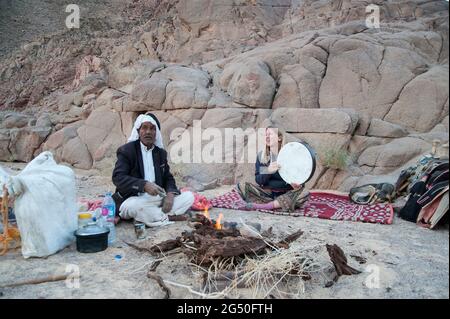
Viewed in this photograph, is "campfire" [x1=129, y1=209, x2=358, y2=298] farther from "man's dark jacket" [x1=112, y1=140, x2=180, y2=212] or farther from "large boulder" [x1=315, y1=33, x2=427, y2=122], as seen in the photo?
"large boulder" [x1=315, y1=33, x2=427, y2=122]

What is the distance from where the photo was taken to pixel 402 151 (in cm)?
825

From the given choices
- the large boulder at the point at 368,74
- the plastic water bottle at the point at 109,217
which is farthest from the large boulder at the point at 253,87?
the plastic water bottle at the point at 109,217

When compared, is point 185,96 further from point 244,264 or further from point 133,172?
point 244,264

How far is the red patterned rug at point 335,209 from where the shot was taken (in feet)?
18.3

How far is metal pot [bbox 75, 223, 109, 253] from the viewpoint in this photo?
3.90m

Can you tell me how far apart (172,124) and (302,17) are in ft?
30.9

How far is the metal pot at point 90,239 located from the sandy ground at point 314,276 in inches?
3.0

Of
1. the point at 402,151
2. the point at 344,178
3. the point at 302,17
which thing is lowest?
the point at 344,178

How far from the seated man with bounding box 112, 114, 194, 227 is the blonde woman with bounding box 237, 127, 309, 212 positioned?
1387 mm

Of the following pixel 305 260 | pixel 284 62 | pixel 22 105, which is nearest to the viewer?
pixel 305 260

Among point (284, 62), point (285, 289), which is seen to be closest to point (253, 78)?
point (284, 62)

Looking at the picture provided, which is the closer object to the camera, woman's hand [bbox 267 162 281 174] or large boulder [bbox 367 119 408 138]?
woman's hand [bbox 267 162 281 174]

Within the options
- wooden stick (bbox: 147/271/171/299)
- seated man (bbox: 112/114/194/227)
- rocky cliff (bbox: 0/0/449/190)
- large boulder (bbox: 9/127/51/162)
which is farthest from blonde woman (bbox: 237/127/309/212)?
large boulder (bbox: 9/127/51/162)
